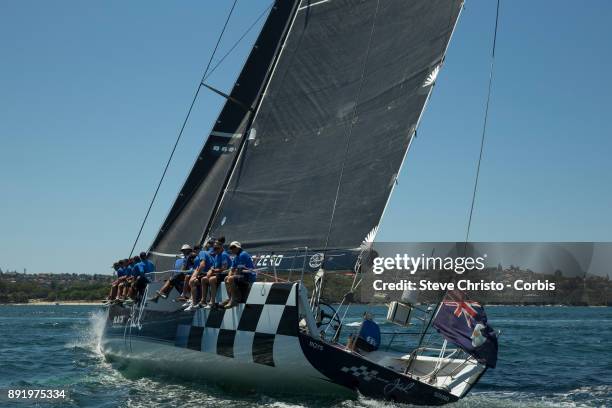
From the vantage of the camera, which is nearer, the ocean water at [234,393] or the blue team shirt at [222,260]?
the ocean water at [234,393]

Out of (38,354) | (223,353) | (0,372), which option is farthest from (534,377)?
(38,354)

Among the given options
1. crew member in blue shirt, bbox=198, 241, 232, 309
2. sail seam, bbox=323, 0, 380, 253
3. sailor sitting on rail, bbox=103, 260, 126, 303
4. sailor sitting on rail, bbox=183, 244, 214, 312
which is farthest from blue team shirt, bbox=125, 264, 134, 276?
sail seam, bbox=323, 0, 380, 253

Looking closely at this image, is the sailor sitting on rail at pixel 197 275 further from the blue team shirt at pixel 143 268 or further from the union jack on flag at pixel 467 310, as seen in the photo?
the union jack on flag at pixel 467 310

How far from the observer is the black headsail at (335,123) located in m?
11.4

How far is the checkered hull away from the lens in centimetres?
977

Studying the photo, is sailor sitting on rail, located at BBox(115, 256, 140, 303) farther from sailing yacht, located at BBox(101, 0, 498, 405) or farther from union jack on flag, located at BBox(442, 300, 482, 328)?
union jack on flag, located at BBox(442, 300, 482, 328)

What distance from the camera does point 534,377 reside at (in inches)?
551

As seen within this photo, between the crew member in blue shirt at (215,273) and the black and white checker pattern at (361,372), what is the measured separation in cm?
242

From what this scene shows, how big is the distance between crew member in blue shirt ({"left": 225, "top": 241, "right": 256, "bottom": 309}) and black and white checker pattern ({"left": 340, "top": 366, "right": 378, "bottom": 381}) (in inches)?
76.8

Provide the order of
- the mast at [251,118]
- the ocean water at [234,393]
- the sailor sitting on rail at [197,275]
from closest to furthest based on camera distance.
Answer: the ocean water at [234,393] → the sailor sitting on rail at [197,275] → the mast at [251,118]

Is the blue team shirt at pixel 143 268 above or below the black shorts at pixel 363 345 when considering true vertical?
above

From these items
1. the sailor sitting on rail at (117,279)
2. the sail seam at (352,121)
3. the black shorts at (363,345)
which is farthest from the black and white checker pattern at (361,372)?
the sailor sitting on rail at (117,279)

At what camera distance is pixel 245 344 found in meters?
10.2

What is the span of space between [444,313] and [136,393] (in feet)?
16.1
